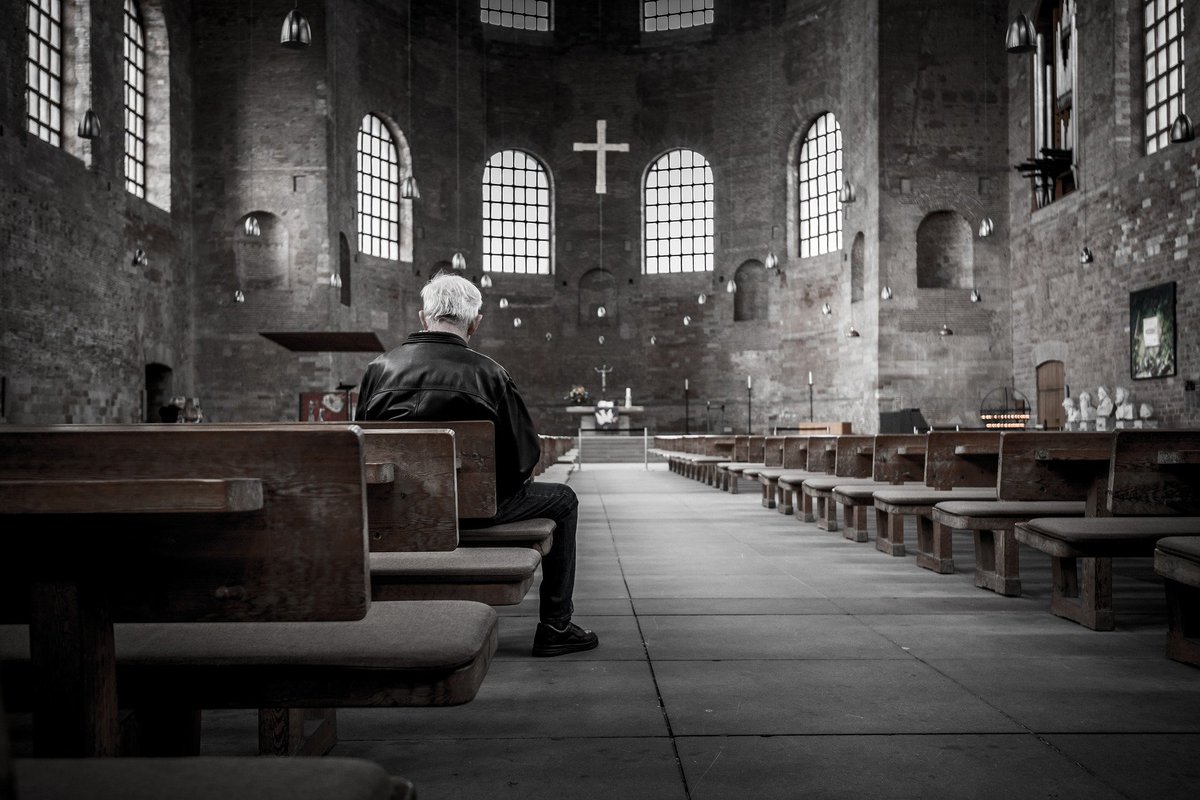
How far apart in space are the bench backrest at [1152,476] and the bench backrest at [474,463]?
192 cm

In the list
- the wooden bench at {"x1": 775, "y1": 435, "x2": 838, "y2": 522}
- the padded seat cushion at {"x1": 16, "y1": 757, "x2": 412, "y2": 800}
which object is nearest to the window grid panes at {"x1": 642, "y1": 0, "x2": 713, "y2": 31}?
the wooden bench at {"x1": 775, "y1": 435, "x2": 838, "y2": 522}

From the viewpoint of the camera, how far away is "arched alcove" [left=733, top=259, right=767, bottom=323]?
82.4 ft

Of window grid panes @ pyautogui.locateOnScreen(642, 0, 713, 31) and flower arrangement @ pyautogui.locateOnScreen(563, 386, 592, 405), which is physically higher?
window grid panes @ pyautogui.locateOnScreen(642, 0, 713, 31)


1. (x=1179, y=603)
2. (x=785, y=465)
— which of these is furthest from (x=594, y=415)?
(x=1179, y=603)

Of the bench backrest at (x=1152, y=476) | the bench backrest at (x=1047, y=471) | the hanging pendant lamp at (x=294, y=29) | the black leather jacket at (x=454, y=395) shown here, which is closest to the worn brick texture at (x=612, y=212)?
the hanging pendant lamp at (x=294, y=29)

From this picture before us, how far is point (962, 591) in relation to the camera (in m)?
4.27

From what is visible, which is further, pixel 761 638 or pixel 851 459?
pixel 851 459

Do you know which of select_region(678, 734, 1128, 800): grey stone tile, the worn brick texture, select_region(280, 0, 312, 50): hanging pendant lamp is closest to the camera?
select_region(678, 734, 1128, 800): grey stone tile

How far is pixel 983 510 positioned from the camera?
395 centimetres

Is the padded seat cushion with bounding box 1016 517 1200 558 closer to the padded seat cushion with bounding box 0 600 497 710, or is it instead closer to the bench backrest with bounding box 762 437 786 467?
the padded seat cushion with bounding box 0 600 497 710

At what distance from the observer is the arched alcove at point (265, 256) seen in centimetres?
1930

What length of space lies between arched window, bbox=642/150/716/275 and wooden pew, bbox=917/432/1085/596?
21.5m

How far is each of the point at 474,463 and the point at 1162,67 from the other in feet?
47.9

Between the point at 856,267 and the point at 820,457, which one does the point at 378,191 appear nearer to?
the point at 856,267
